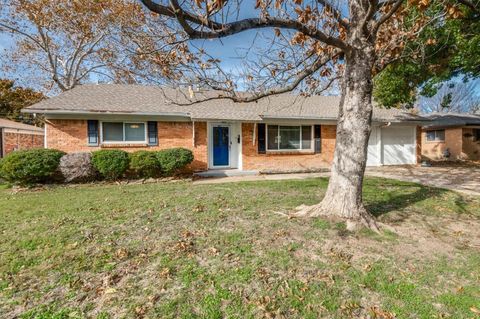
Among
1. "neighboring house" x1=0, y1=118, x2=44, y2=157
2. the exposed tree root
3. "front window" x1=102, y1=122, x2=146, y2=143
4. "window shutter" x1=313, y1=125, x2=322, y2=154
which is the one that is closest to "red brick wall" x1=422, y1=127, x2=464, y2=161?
"window shutter" x1=313, y1=125, x2=322, y2=154

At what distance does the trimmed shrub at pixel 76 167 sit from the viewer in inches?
365

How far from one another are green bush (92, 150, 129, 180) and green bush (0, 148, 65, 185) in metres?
1.38

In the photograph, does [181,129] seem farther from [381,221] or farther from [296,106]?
[381,221]

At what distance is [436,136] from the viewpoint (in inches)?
799

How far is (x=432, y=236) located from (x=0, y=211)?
9.29m

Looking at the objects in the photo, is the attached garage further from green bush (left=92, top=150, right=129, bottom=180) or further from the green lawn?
green bush (left=92, top=150, right=129, bottom=180)

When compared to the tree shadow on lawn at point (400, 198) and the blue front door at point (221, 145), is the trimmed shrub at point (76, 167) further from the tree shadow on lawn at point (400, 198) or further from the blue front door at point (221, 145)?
the tree shadow on lawn at point (400, 198)

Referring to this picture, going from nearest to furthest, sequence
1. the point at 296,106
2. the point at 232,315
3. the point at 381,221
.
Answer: the point at 232,315 → the point at 381,221 → the point at 296,106

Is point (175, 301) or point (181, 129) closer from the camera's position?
point (175, 301)

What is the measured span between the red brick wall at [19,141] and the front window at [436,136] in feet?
103

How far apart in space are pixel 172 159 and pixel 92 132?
12.4 feet

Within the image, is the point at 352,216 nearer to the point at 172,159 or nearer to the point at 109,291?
the point at 109,291

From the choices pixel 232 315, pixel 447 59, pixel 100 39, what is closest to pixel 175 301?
pixel 232 315

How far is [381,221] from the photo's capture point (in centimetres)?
506
